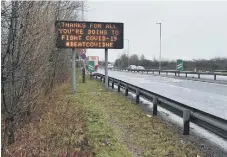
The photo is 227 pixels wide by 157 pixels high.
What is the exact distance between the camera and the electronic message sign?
18.5 meters

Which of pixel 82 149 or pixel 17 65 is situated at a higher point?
pixel 17 65

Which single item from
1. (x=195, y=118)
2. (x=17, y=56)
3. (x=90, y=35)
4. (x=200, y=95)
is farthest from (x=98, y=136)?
(x=90, y=35)

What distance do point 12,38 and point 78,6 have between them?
18.3m

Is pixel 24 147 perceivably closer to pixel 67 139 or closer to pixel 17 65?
pixel 67 139

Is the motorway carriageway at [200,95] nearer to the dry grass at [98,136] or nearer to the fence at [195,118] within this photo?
the fence at [195,118]

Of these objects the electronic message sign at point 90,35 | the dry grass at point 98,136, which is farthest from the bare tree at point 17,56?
the electronic message sign at point 90,35

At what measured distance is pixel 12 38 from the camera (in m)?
6.91

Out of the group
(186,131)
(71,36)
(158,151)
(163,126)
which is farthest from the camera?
(71,36)

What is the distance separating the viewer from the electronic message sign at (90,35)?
18.5 m

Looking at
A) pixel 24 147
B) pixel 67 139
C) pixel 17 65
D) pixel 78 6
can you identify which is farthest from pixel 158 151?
pixel 78 6

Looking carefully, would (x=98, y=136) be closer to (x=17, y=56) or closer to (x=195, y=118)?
(x=195, y=118)

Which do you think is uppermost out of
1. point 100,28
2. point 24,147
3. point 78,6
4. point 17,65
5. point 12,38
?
point 78,6

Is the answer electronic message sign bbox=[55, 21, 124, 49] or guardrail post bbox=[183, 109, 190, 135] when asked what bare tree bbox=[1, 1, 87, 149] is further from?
electronic message sign bbox=[55, 21, 124, 49]

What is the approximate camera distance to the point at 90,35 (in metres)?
19.0
